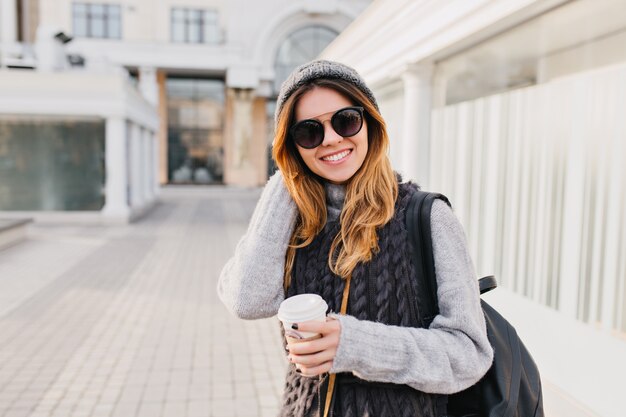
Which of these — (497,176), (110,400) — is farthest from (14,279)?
(497,176)

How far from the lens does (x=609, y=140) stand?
123 inches

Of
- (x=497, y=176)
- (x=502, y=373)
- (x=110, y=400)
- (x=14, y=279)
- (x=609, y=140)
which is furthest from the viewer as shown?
(x=14, y=279)

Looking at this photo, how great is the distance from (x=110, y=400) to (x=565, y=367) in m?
3.13

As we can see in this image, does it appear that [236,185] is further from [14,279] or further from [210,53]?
[14,279]

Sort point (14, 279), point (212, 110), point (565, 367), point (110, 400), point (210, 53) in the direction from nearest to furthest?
1. point (565, 367)
2. point (110, 400)
3. point (14, 279)
4. point (210, 53)
5. point (212, 110)

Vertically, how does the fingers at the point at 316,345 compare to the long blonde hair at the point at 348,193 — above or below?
below

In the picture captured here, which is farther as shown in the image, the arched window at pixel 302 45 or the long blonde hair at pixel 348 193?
the arched window at pixel 302 45

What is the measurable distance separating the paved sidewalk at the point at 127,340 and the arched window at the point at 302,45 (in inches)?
902

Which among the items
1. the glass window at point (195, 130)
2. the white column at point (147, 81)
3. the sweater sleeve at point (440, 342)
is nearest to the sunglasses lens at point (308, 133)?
the sweater sleeve at point (440, 342)

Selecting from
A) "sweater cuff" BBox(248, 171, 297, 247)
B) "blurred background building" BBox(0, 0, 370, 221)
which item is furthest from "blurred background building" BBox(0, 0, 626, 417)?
"blurred background building" BBox(0, 0, 370, 221)

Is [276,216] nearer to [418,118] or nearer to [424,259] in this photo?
[424,259]

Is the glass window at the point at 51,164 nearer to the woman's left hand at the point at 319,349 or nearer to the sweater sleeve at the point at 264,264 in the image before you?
the sweater sleeve at the point at 264,264

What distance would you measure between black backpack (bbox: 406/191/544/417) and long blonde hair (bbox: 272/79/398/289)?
88 mm

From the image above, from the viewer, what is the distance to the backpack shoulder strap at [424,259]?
52.4 inches
